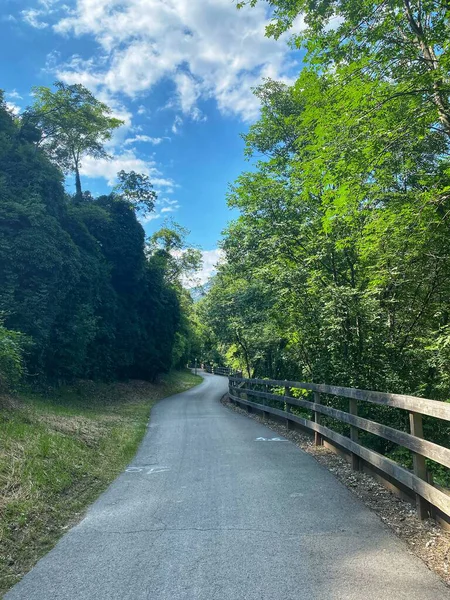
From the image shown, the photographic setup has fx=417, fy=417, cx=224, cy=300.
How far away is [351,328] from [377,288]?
3.19 ft

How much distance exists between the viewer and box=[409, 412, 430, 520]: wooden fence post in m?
3.53

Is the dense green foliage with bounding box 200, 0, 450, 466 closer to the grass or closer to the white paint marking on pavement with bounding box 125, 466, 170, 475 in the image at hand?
the white paint marking on pavement with bounding box 125, 466, 170, 475

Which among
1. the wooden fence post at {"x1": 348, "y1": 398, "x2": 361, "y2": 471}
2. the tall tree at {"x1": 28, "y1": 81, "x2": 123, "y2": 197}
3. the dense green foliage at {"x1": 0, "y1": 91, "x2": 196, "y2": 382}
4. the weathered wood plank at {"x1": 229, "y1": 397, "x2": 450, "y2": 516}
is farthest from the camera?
the tall tree at {"x1": 28, "y1": 81, "x2": 123, "y2": 197}

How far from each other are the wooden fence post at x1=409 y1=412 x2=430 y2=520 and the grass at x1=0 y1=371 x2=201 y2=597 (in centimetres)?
320

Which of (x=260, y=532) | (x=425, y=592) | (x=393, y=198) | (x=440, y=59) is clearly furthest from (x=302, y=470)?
(x=440, y=59)

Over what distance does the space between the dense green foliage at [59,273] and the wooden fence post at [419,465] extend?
29.9 feet

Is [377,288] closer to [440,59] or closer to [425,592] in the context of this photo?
[440,59]

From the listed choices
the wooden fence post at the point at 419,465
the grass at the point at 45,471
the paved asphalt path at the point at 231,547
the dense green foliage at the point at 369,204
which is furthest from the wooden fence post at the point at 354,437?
the grass at the point at 45,471

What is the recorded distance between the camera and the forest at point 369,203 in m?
6.09

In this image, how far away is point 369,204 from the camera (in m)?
7.93

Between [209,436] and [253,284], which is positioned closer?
[209,436]

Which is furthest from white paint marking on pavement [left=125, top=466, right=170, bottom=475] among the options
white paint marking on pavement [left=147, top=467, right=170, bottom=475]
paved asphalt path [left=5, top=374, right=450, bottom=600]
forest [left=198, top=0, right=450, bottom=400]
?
forest [left=198, top=0, right=450, bottom=400]

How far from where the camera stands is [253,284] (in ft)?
53.4

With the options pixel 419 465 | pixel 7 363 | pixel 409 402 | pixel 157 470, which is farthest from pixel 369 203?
pixel 7 363
